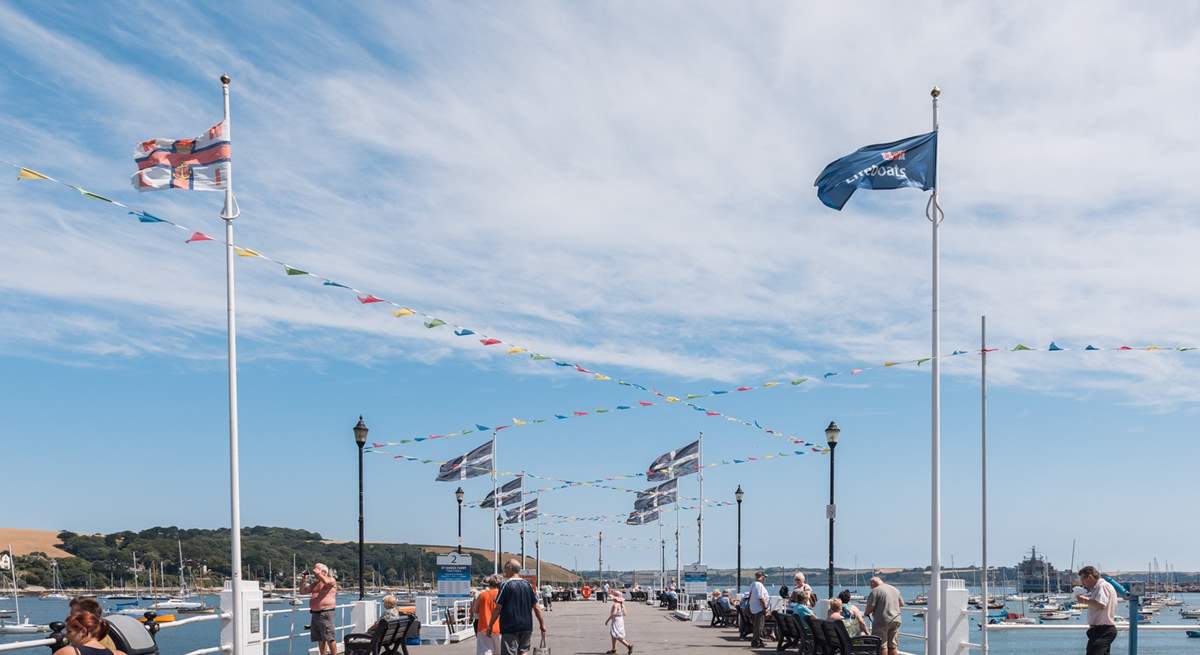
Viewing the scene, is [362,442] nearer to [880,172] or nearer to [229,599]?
[229,599]

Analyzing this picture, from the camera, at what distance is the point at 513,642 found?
16.1 meters

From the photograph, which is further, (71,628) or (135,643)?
(135,643)

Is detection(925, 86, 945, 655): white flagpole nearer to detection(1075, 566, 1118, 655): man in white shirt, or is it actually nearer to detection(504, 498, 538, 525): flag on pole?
detection(1075, 566, 1118, 655): man in white shirt

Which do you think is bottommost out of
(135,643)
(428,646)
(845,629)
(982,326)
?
(428,646)

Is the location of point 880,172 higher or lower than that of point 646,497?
higher

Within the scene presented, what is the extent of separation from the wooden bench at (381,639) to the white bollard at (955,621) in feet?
26.7

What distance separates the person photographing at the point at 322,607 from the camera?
18344 millimetres

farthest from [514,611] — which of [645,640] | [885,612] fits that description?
[645,640]

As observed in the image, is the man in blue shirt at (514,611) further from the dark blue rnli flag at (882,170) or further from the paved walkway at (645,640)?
the paved walkway at (645,640)

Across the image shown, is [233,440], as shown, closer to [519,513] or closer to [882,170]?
[882,170]

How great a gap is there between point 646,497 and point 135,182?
37169mm

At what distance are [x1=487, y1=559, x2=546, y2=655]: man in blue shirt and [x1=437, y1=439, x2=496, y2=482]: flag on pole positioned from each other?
28361 millimetres

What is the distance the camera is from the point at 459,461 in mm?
44312

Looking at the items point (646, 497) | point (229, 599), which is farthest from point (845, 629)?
point (646, 497)
